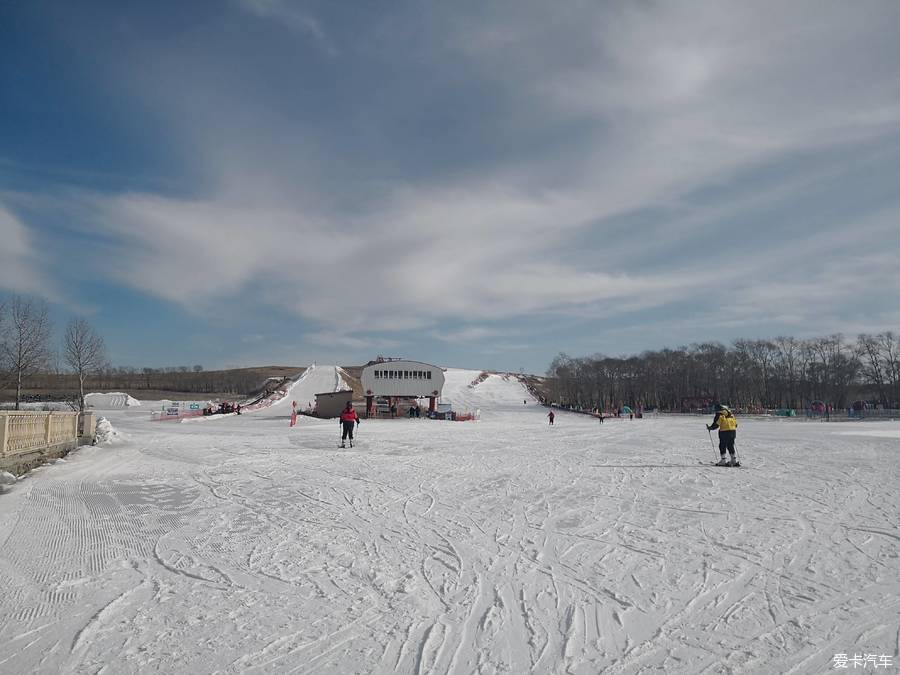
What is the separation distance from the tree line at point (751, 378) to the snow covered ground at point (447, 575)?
77908mm

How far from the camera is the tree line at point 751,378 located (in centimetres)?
8619

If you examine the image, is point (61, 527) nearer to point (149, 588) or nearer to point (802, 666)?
point (149, 588)

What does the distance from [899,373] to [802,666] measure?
335ft

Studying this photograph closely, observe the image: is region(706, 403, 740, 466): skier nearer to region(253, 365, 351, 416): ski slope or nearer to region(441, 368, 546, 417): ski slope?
region(253, 365, 351, 416): ski slope

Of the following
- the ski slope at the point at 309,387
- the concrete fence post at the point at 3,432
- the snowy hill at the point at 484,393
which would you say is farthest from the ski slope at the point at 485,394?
the concrete fence post at the point at 3,432

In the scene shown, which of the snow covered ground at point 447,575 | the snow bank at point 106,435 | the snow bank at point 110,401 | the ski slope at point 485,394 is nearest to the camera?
the snow covered ground at point 447,575

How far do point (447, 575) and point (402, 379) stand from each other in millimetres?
56838

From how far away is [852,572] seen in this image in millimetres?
5379

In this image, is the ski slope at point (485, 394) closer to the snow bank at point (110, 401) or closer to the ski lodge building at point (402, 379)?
the ski lodge building at point (402, 379)

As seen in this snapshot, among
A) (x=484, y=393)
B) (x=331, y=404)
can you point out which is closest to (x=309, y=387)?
(x=484, y=393)

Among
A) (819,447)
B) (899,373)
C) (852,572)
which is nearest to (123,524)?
(852,572)

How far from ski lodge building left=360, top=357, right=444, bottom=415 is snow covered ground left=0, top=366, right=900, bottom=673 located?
49.6 m

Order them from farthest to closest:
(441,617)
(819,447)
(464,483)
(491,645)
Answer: (819,447) → (464,483) → (441,617) → (491,645)

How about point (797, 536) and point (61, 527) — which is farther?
point (61, 527)
